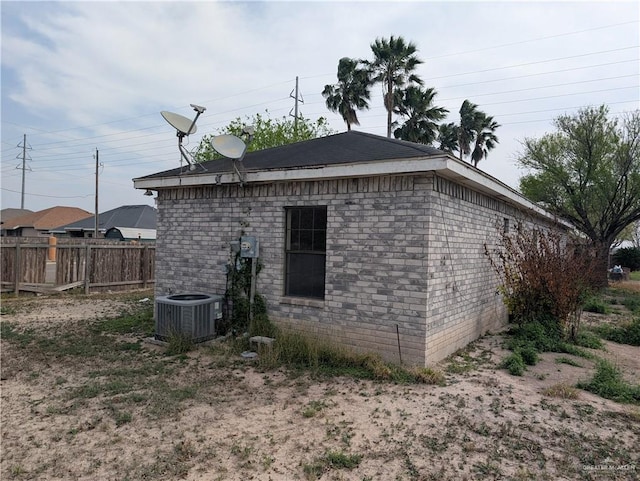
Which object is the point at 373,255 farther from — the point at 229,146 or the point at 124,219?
the point at 124,219

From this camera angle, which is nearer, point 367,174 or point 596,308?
point 367,174

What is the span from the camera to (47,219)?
47.9 meters

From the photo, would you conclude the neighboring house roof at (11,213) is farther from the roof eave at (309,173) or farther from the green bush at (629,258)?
the green bush at (629,258)

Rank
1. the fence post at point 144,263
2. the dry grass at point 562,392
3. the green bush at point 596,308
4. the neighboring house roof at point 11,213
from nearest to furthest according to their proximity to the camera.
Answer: the dry grass at point 562,392
the green bush at point 596,308
the fence post at point 144,263
the neighboring house roof at point 11,213

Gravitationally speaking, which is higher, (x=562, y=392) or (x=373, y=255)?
(x=373, y=255)

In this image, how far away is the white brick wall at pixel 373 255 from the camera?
5.80 m

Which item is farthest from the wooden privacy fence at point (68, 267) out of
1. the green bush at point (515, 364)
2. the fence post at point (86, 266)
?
the green bush at point (515, 364)

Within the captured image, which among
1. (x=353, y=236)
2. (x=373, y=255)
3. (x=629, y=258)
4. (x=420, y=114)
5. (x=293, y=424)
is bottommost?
(x=293, y=424)

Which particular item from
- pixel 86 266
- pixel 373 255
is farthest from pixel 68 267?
pixel 373 255

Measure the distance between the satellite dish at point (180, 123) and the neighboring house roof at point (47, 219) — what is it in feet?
154

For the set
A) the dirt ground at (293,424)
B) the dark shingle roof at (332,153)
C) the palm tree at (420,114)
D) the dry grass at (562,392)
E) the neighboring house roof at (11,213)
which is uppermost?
the palm tree at (420,114)

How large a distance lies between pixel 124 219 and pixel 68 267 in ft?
74.8

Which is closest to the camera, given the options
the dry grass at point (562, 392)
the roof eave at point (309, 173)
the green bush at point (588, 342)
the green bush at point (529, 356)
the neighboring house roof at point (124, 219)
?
the dry grass at point (562, 392)

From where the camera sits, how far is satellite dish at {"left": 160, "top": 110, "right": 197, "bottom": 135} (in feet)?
25.3
